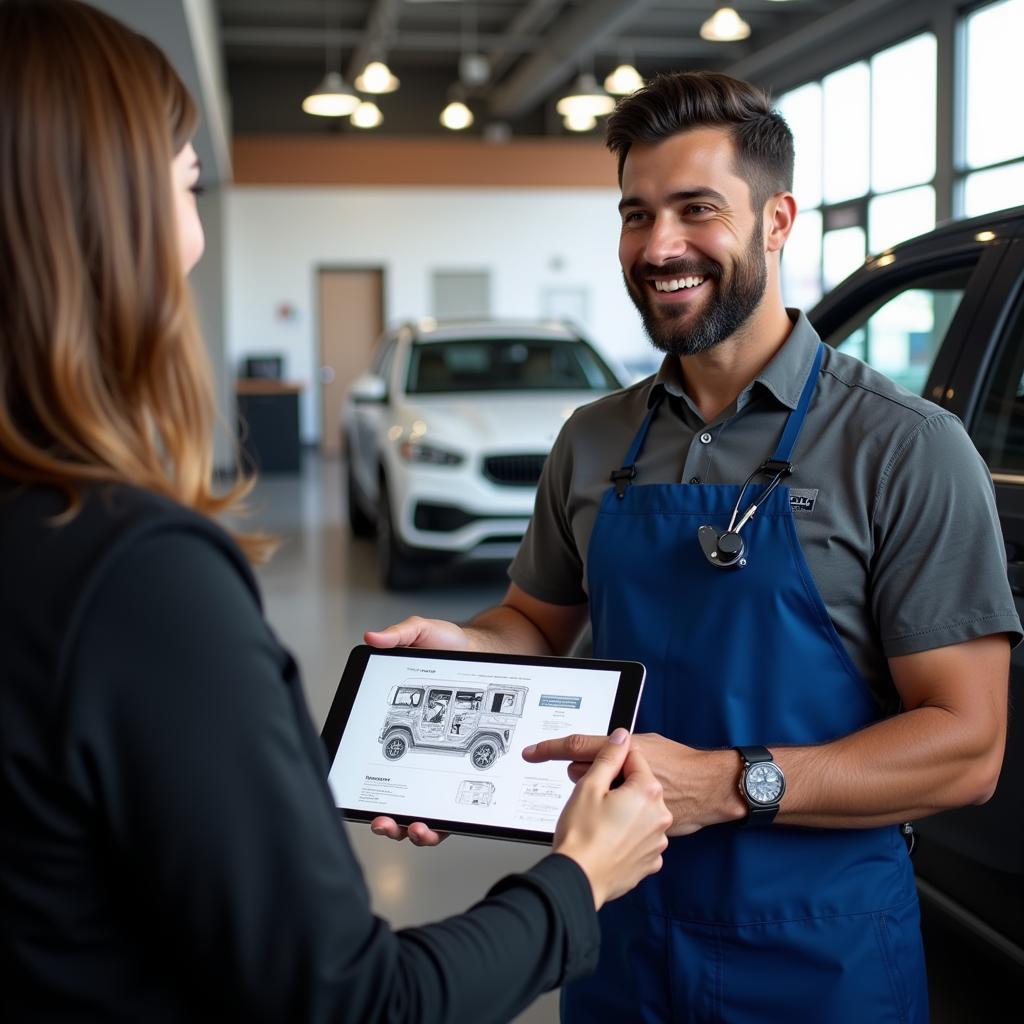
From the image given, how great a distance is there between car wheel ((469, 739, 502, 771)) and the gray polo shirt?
0.39 m

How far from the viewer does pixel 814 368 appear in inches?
65.2

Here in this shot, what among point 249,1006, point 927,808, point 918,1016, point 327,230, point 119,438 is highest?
point 327,230

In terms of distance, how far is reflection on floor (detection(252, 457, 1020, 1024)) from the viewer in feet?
9.04

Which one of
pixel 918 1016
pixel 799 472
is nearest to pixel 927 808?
pixel 918 1016

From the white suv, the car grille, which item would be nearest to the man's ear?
the white suv

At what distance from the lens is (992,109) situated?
11070mm

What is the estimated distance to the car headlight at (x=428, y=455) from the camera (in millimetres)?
6598

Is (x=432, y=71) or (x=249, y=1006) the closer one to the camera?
(x=249, y=1006)

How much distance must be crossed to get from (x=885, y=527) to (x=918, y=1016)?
24.2 inches

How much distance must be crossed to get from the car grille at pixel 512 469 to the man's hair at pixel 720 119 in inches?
190

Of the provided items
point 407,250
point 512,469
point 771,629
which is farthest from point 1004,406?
point 407,250

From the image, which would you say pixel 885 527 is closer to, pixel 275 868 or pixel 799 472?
pixel 799 472

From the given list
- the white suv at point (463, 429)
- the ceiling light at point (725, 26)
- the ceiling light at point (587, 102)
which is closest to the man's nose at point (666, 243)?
the white suv at point (463, 429)

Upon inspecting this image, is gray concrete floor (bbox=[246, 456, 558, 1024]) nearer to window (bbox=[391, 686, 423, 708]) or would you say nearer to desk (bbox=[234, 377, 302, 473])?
window (bbox=[391, 686, 423, 708])
